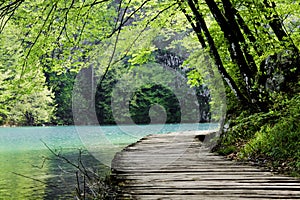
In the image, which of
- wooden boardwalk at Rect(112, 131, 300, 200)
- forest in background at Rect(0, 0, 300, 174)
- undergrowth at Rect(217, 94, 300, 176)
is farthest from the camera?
forest in background at Rect(0, 0, 300, 174)

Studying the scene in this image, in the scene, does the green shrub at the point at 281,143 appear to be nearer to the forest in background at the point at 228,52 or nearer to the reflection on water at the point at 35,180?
the forest in background at the point at 228,52

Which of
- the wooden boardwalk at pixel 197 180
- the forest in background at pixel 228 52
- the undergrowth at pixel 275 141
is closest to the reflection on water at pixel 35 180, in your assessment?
the wooden boardwalk at pixel 197 180

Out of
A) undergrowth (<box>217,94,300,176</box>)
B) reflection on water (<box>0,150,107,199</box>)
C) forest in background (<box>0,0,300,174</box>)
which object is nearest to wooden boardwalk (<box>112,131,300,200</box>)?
undergrowth (<box>217,94,300,176</box>)

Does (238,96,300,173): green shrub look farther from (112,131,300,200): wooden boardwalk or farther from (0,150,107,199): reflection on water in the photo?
(0,150,107,199): reflection on water

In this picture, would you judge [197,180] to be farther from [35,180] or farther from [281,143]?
[35,180]

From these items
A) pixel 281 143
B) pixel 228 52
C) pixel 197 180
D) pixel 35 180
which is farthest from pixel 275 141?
pixel 35 180

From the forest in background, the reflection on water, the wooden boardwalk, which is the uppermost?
the forest in background

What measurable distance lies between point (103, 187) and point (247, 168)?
225cm

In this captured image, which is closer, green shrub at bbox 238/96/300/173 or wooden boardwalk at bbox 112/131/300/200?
wooden boardwalk at bbox 112/131/300/200

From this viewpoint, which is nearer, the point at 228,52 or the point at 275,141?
the point at 275,141

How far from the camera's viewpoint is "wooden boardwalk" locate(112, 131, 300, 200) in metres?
4.09

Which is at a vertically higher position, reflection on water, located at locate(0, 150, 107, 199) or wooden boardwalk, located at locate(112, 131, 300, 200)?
wooden boardwalk, located at locate(112, 131, 300, 200)

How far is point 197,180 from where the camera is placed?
488cm

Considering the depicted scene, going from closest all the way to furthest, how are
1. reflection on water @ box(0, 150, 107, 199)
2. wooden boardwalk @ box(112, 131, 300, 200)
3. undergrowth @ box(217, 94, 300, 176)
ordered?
wooden boardwalk @ box(112, 131, 300, 200) → undergrowth @ box(217, 94, 300, 176) → reflection on water @ box(0, 150, 107, 199)
